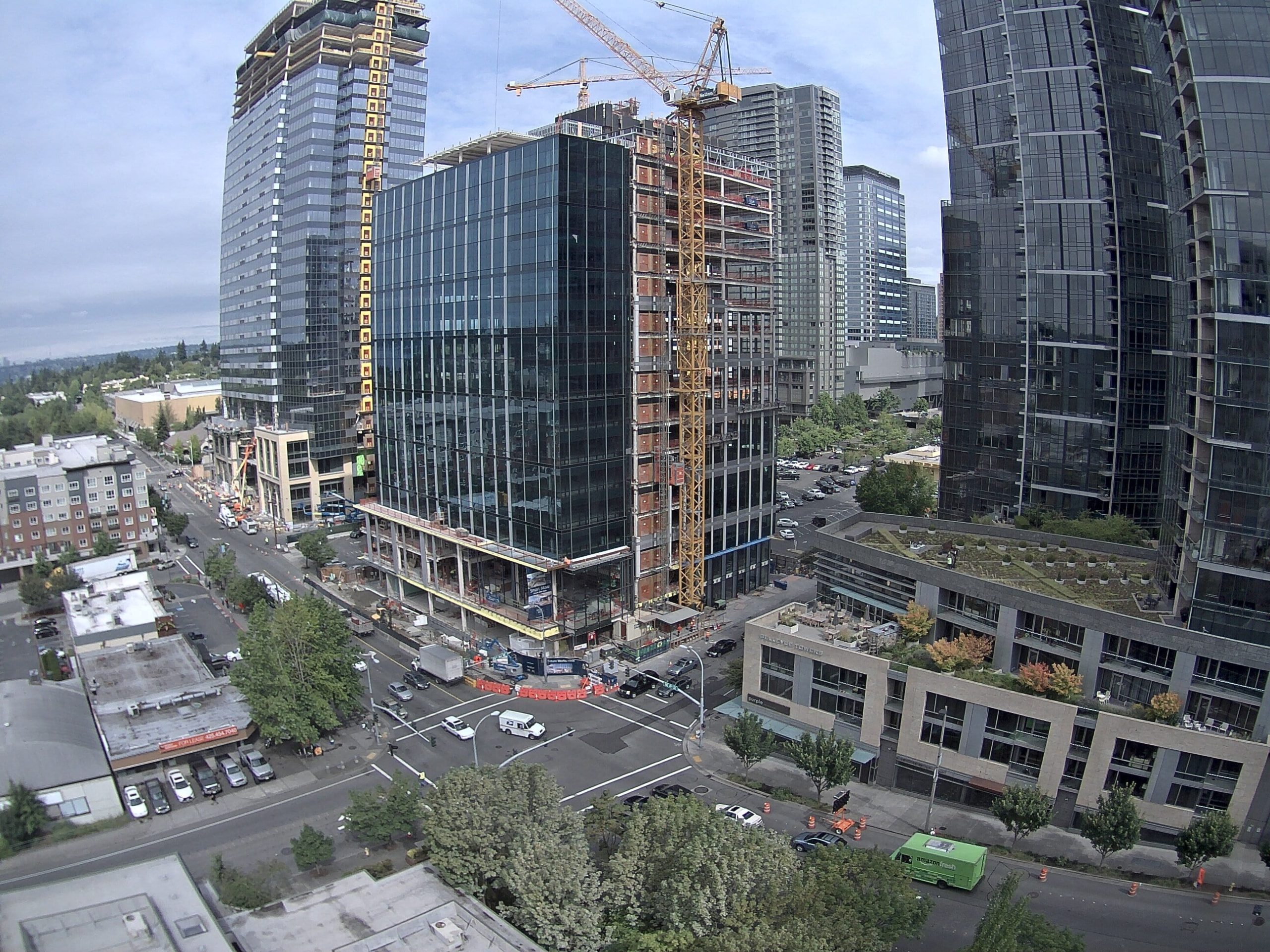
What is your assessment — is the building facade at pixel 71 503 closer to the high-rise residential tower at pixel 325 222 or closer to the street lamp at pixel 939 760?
the high-rise residential tower at pixel 325 222

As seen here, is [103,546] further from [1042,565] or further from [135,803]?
[1042,565]

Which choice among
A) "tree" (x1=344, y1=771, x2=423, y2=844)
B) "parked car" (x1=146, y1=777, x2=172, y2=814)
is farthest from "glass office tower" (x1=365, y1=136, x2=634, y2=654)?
"parked car" (x1=146, y1=777, x2=172, y2=814)

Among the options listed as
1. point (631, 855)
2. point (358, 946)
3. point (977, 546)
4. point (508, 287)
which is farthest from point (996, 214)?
point (358, 946)

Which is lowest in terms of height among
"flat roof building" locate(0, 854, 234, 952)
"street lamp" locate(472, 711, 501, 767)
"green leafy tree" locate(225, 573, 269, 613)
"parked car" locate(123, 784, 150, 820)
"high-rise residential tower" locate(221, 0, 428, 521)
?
"parked car" locate(123, 784, 150, 820)

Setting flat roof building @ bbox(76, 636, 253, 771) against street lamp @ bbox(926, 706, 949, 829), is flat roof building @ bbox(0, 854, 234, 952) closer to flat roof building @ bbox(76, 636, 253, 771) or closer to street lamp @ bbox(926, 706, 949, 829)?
flat roof building @ bbox(76, 636, 253, 771)

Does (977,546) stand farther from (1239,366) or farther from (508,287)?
(508,287)

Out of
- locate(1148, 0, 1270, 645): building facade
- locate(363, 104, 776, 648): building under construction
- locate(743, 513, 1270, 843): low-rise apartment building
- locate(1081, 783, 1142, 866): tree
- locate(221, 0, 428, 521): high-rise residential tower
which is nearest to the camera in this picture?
locate(1081, 783, 1142, 866): tree
